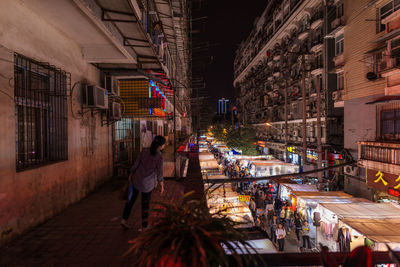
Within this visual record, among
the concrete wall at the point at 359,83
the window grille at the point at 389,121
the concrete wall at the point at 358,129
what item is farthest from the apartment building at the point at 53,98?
the concrete wall at the point at 358,129

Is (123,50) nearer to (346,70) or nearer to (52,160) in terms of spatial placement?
(52,160)

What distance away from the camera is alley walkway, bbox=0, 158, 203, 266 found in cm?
302

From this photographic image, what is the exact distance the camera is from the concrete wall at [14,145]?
3.40m

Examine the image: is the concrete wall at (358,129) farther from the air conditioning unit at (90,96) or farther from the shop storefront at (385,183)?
the air conditioning unit at (90,96)

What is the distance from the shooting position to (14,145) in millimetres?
3615

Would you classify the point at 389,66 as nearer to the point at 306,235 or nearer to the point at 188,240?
the point at 306,235

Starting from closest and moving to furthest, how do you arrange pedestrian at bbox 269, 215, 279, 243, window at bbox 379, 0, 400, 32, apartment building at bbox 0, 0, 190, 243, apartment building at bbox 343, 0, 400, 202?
1. apartment building at bbox 0, 0, 190, 243
2. apartment building at bbox 343, 0, 400, 202
3. pedestrian at bbox 269, 215, 279, 243
4. window at bbox 379, 0, 400, 32

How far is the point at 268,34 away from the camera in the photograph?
36.2 m

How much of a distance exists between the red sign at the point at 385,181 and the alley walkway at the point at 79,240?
1160 cm

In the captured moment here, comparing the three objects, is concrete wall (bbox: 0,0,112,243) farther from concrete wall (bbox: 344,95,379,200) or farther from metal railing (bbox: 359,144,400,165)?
concrete wall (bbox: 344,95,379,200)

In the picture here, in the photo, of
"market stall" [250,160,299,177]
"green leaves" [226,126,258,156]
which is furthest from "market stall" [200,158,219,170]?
"green leaves" [226,126,258,156]

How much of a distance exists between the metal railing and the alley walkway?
11.2 m

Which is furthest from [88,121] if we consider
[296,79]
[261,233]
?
[296,79]

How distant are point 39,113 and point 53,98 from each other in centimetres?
52
